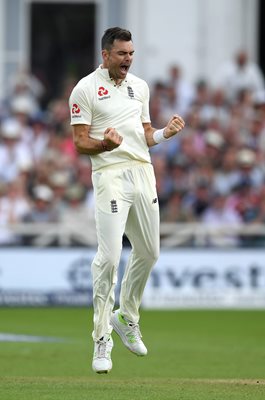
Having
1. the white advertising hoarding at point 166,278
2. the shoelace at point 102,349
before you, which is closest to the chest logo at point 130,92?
the shoelace at point 102,349

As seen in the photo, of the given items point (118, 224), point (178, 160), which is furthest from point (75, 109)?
point (178, 160)

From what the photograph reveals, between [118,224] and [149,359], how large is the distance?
2953 millimetres

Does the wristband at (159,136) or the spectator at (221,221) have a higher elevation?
the wristband at (159,136)

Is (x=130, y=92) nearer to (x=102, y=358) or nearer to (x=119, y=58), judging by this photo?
(x=119, y=58)

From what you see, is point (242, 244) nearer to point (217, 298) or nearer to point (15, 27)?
point (217, 298)

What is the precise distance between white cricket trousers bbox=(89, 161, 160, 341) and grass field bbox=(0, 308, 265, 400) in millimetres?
678

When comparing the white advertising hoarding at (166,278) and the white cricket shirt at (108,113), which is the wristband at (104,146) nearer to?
the white cricket shirt at (108,113)

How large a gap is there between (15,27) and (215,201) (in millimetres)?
5955

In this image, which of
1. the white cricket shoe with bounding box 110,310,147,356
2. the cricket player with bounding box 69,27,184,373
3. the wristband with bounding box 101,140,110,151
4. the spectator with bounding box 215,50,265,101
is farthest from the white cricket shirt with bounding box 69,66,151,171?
the spectator with bounding box 215,50,265,101

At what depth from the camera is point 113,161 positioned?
9.48 m

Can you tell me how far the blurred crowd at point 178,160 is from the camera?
17.2m

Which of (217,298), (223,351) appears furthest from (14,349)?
(217,298)

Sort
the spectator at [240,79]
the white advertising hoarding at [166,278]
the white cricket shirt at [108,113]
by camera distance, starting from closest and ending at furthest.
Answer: the white cricket shirt at [108,113] < the white advertising hoarding at [166,278] < the spectator at [240,79]

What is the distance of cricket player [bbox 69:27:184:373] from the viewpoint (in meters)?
9.40
